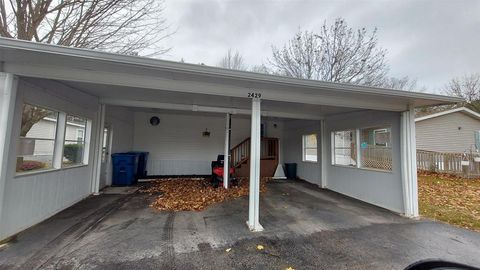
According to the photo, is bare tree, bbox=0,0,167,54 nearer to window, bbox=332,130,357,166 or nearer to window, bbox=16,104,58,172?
window, bbox=16,104,58,172

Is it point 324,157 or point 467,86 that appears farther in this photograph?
point 467,86

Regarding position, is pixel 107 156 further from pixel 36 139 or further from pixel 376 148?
pixel 376 148

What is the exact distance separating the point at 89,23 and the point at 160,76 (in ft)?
13.3

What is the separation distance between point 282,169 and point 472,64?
17665 millimetres

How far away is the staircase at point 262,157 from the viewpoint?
9.80 meters

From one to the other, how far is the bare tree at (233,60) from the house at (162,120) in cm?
929

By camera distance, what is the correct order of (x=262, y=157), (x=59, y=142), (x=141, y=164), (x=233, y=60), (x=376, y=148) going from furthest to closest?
(x=233, y=60) < (x=262, y=157) < (x=141, y=164) < (x=376, y=148) < (x=59, y=142)

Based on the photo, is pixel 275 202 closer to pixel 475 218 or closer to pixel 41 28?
pixel 475 218

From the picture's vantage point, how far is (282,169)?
33.7 ft

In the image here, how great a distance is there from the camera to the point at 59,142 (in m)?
4.48

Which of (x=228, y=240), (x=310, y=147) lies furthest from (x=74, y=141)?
(x=310, y=147)

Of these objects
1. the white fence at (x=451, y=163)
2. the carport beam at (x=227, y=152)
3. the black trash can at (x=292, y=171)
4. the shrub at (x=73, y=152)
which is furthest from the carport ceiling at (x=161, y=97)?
the white fence at (x=451, y=163)

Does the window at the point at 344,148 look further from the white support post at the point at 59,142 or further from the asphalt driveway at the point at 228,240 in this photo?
the white support post at the point at 59,142

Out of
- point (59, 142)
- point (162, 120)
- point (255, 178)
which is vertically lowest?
point (255, 178)
